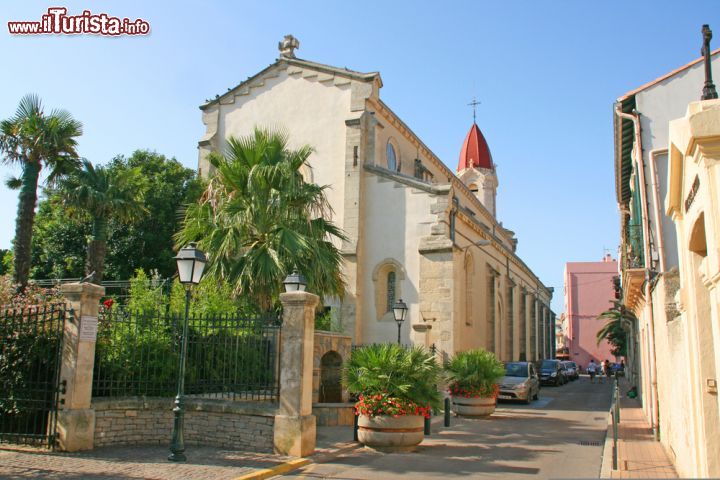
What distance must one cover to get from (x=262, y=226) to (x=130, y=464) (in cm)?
800

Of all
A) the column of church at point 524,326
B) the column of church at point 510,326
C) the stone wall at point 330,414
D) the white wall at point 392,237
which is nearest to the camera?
the stone wall at point 330,414

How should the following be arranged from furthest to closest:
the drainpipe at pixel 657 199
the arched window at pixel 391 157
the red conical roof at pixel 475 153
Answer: the red conical roof at pixel 475 153
the arched window at pixel 391 157
the drainpipe at pixel 657 199

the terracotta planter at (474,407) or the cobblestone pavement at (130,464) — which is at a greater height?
the terracotta planter at (474,407)

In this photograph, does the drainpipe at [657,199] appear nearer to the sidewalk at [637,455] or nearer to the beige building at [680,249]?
the beige building at [680,249]

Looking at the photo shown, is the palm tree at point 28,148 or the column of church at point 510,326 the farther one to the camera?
the column of church at point 510,326

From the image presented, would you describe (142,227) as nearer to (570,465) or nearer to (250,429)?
(250,429)

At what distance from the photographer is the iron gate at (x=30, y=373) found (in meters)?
11.0

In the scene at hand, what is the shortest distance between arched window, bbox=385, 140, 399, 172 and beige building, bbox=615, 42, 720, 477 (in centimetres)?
1117

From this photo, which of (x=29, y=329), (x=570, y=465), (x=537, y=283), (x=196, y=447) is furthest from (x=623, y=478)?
(x=537, y=283)

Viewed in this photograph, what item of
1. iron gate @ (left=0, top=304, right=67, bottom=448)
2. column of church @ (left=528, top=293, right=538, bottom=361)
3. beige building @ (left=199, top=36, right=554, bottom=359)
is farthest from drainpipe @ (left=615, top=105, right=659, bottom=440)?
column of church @ (left=528, top=293, right=538, bottom=361)

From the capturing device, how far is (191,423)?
12.0m

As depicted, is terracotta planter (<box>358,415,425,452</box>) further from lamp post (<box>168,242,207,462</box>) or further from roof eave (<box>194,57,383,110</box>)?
roof eave (<box>194,57,383,110</box>)

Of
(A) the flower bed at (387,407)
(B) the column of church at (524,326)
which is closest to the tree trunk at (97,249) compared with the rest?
(A) the flower bed at (387,407)

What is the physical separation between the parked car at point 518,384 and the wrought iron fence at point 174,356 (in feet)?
45.1
